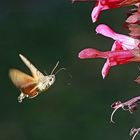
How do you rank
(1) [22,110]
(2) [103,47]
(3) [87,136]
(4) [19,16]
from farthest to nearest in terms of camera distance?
1. (4) [19,16]
2. (2) [103,47]
3. (1) [22,110]
4. (3) [87,136]

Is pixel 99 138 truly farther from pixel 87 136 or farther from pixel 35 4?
pixel 35 4

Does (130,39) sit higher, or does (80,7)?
(130,39)

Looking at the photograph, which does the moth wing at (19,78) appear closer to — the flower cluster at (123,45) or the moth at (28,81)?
the moth at (28,81)

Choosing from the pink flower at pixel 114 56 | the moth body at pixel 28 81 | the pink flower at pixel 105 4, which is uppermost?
the pink flower at pixel 105 4

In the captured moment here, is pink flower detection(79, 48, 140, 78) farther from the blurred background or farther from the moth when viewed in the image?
the blurred background

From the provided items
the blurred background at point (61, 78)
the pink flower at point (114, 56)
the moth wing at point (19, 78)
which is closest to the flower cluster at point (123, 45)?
the pink flower at point (114, 56)

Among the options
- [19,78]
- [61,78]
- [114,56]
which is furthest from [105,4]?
[61,78]

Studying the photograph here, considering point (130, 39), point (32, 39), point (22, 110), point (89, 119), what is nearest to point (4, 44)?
point (32, 39)

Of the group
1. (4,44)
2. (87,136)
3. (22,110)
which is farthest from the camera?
(4,44)

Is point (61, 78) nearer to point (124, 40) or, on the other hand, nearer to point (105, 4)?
point (124, 40)
